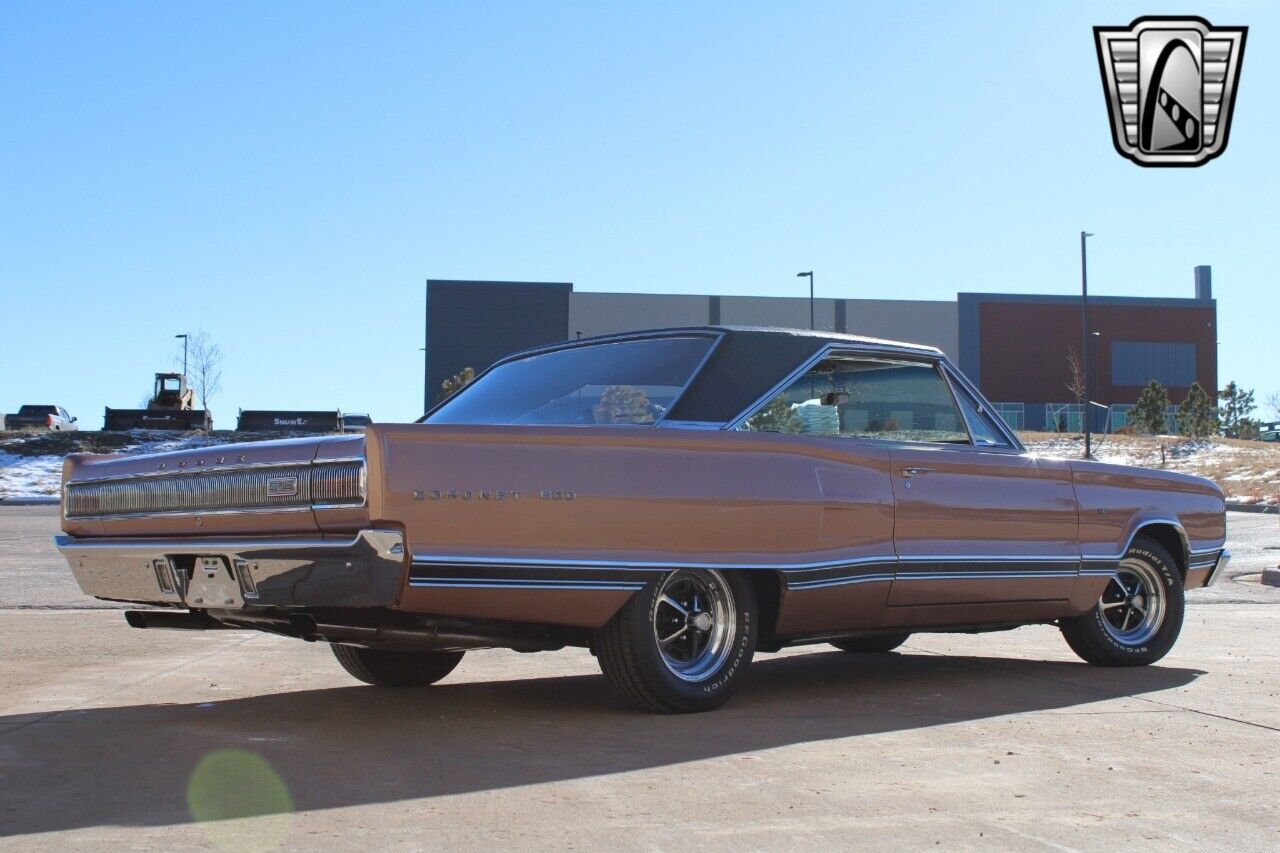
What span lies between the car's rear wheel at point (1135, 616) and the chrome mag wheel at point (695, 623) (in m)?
2.48

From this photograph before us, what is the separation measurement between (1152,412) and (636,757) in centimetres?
5526

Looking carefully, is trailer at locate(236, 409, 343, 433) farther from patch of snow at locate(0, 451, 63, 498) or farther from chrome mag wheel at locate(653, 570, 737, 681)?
chrome mag wheel at locate(653, 570, 737, 681)

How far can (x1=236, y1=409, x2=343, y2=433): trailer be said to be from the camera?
149ft

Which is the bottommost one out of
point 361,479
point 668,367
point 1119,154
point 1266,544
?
point 1266,544

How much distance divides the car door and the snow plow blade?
45209 millimetres

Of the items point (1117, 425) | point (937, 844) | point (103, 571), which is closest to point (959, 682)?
point (937, 844)

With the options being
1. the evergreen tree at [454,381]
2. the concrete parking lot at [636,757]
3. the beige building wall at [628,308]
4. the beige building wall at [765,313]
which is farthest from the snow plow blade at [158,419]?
the concrete parking lot at [636,757]

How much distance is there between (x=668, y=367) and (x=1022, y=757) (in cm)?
204

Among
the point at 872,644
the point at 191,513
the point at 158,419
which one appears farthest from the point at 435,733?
the point at 158,419

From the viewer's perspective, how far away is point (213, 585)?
5066 mm

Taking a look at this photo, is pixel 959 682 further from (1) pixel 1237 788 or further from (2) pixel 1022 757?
(1) pixel 1237 788

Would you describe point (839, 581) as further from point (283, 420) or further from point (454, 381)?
point (454, 381)

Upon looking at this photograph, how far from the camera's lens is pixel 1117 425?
66.8 m

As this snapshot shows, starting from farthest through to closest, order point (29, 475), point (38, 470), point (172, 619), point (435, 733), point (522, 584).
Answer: point (38, 470) < point (29, 475) < point (172, 619) < point (435, 733) < point (522, 584)
